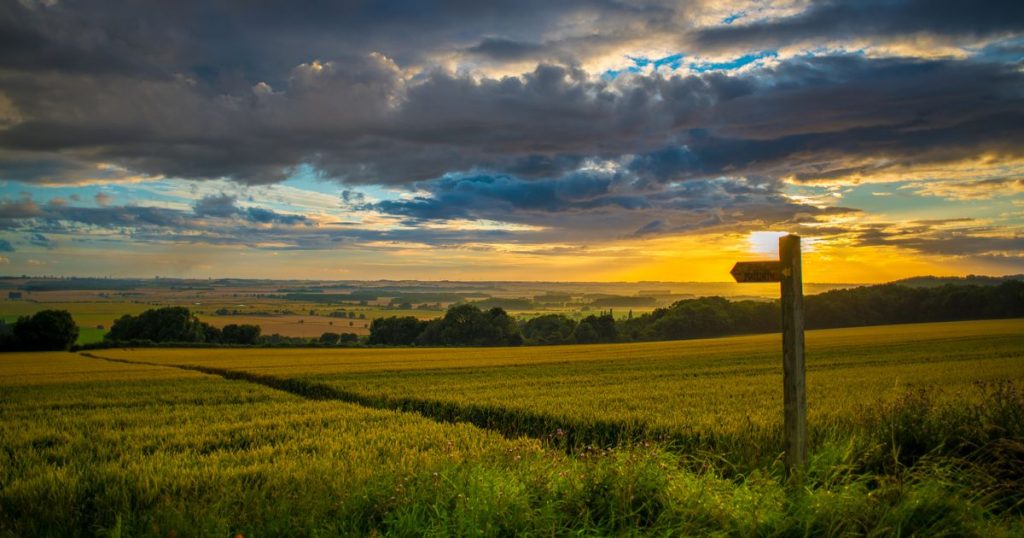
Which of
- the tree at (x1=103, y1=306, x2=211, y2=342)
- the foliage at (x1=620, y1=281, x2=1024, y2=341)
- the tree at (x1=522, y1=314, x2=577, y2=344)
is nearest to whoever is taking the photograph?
the foliage at (x1=620, y1=281, x2=1024, y2=341)

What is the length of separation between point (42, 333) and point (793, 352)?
8991cm

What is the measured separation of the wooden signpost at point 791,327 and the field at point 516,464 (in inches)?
12.3

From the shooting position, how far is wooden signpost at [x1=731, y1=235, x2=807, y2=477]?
24.6 feet

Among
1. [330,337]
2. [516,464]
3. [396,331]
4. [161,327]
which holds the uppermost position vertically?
[516,464]

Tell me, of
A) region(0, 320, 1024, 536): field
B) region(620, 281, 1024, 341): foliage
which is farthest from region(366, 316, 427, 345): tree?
region(0, 320, 1024, 536): field

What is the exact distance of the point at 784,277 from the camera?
7496 mm

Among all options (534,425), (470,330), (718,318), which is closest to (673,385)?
(534,425)

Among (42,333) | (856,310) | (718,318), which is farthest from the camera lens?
(718,318)

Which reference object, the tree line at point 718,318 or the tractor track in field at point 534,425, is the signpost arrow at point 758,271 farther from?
the tree line at point 718,318

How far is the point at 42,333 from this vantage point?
245 feet

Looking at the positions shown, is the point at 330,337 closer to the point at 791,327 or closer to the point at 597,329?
the point at 597,329

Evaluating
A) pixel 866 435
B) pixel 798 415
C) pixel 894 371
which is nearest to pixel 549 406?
pixel 866 435

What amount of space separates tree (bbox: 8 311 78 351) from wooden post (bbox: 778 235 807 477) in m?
89.3

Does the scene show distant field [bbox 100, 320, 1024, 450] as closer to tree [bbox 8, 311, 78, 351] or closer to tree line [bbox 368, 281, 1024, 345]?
tree line [bbox 368, 281, 1024, 345]
